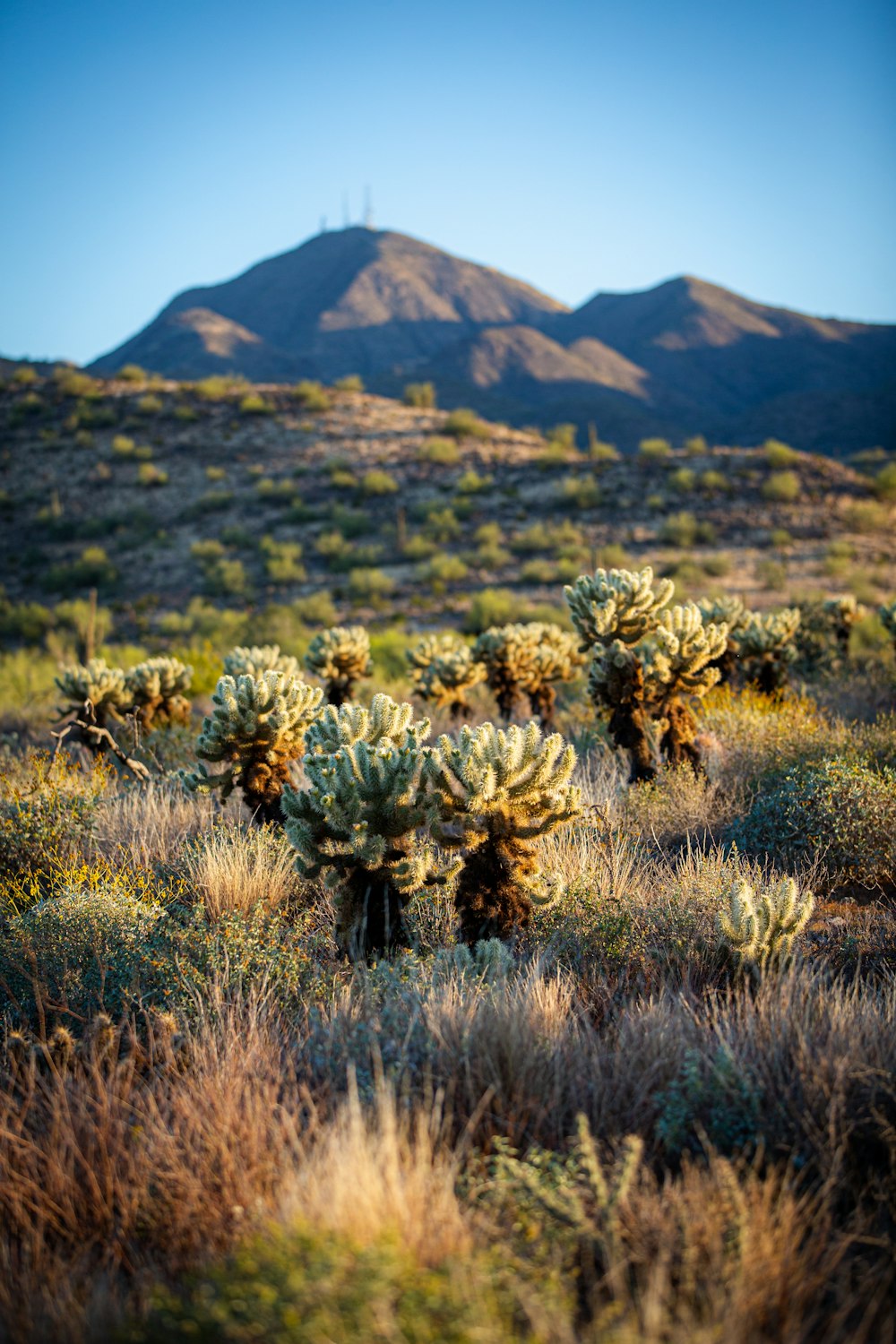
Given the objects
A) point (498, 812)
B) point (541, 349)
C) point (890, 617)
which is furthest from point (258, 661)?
point (541, 349)

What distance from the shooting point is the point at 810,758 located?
6.48m

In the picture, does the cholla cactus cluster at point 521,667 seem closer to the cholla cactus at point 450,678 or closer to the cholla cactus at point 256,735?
the cholla cactus at point 450,678

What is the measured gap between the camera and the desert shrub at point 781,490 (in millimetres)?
27906

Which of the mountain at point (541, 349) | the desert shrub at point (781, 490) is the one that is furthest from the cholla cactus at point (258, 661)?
the mountain at point (541, 349)

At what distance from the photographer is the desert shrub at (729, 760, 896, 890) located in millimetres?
4883

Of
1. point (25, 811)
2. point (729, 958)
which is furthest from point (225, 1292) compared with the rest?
point (25, 811)

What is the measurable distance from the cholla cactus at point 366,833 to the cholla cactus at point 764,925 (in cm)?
137

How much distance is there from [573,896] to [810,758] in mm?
3321

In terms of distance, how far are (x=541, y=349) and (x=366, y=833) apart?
98.9 m

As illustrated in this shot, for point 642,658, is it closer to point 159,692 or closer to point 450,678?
point 450,678

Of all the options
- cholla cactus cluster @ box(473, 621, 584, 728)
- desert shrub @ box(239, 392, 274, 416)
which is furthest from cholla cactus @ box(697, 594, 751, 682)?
desert shrub @ box(239, 392, 274, 416)

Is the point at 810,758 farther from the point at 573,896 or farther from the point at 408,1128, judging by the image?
→ the point at 408,1128

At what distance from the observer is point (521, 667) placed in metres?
9.73

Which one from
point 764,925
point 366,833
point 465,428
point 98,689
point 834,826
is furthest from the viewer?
point 465,428
